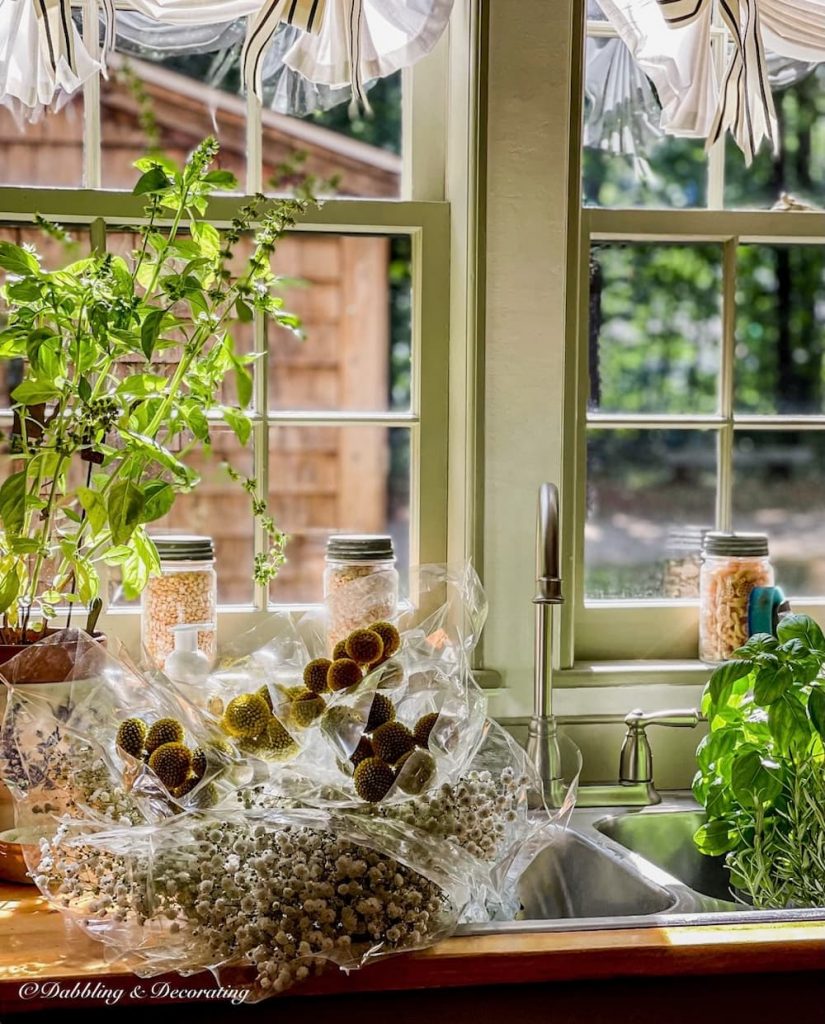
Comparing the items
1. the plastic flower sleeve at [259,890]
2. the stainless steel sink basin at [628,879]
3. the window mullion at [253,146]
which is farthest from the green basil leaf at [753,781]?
the window mullion at [253,146]

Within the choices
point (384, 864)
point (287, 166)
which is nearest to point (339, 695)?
point (384, 864)

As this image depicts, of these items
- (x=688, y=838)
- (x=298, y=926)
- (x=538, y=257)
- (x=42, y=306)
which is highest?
(x=538, y=257)

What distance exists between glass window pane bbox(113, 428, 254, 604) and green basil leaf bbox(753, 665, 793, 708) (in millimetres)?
818

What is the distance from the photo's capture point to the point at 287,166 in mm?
1783

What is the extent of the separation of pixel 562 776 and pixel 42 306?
0.91 meters

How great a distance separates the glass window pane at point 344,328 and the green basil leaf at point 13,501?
0.59 meters

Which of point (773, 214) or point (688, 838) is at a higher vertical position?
point (773, 214)

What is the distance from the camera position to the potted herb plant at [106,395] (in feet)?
4.25

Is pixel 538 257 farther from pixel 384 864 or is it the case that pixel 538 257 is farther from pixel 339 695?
pixel 384 864

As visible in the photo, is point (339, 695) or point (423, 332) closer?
point (339, 695)

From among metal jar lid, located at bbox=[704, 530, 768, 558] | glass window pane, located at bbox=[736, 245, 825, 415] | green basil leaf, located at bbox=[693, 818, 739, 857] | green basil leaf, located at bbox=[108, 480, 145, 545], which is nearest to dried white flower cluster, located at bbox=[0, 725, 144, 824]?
green basil leaf, located at bbox=[108, 480, 145, 545]

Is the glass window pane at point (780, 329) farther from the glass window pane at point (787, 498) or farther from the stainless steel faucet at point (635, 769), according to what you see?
the stainless steel faucet at point (635, 769)

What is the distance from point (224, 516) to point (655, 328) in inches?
30.7

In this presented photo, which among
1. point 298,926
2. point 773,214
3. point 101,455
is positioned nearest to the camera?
point 298,926
